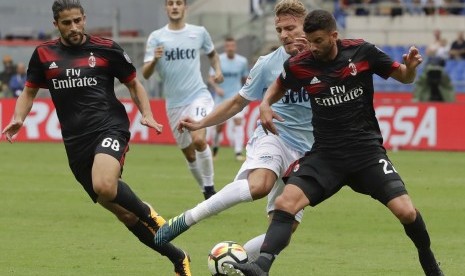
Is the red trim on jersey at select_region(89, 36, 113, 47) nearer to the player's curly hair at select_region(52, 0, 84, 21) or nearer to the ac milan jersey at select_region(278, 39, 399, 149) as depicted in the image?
the player's curly hair at select_region(52, 0, 84, 21)

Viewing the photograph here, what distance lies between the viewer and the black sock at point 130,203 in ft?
31.3

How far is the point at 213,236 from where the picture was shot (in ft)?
40.5

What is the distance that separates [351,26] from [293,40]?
25513 mm

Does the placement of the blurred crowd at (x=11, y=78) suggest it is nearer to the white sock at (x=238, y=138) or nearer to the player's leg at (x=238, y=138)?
the player's leg at (x=238, y=138)

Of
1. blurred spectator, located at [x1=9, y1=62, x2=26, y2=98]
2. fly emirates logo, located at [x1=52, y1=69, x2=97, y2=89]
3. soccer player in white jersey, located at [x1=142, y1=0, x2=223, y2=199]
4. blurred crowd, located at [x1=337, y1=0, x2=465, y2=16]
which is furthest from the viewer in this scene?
blurred crowd, located at [x1=337, y1=0, x2=465, y2=16]

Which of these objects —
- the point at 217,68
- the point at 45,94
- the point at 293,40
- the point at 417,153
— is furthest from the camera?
the point at 45,94

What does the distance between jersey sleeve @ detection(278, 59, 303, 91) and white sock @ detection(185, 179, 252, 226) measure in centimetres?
85

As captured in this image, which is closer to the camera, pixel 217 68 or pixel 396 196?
pixel 396 196

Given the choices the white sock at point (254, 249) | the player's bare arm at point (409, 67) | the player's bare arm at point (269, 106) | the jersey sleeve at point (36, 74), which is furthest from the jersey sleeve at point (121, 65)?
the player's bare arm at point (409, 67)

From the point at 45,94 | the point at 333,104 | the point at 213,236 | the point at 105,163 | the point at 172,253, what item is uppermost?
the point at 333,104

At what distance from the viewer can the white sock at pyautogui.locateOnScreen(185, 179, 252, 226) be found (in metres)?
8.89

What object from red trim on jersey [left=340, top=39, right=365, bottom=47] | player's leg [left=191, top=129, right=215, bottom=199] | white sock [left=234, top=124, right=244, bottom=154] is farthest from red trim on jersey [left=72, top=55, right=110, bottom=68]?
white sock [left=234, top=124, right=244, bottom=154]

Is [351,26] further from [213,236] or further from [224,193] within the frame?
A: [224,193]

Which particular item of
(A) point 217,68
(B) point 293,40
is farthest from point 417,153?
(B) point 293,40
